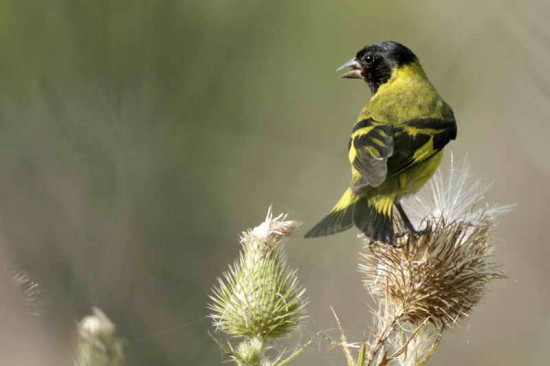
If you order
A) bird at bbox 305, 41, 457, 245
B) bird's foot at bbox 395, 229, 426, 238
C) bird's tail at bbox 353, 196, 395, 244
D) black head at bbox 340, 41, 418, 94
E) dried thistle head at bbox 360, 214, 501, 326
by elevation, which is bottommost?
dried thistle head at bbox 360, 214, 501, 326

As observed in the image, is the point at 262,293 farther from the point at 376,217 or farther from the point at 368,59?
the point at 368,59

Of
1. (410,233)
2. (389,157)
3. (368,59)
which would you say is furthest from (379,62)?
(410,233)

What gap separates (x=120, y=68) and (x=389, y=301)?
9.99ft

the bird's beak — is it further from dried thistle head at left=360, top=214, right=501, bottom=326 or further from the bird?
dried thistle head at left=360, top=214, right=501, bottom=326

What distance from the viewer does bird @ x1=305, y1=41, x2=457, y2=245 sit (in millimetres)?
2443

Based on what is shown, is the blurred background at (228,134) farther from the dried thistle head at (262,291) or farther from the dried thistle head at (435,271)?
the dried thistle head at (435,271)

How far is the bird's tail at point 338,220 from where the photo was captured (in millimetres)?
2387

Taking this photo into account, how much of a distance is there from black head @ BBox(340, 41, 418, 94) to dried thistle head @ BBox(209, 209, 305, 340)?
1184 mm

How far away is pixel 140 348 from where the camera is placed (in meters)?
3.04

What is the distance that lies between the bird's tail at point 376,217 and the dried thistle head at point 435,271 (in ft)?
0.16

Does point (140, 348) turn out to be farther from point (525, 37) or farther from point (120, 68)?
point (525, 37)

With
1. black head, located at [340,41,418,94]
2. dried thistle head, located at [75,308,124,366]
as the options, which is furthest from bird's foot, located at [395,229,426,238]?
black head, located at [340,41,418,94]

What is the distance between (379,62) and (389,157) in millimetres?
976

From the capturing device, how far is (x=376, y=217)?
2.48m
